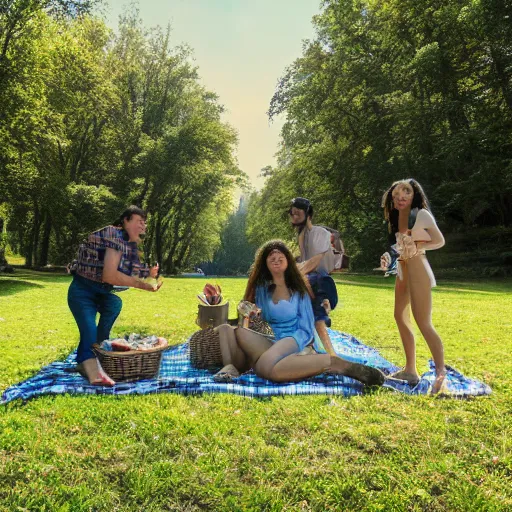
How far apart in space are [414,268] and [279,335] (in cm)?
166

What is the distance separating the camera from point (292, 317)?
17.4 feet

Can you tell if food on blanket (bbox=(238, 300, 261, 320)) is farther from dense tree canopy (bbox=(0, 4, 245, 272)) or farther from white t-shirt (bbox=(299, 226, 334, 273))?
dense tree canopy (bbox=(0, 4, 245, 272))

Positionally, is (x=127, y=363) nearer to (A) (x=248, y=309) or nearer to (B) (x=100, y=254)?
(B) (x=100, y=254)

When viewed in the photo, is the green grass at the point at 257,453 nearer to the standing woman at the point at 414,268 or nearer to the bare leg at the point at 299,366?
the bare leg at the point at 299,366

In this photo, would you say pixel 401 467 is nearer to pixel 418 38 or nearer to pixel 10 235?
pixel 418 38

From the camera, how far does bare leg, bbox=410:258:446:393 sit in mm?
4988

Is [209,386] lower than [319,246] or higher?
lower

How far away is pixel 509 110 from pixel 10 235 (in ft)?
153

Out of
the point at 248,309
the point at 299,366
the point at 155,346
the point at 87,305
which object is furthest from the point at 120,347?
the point at 299,366

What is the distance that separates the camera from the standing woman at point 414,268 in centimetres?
502

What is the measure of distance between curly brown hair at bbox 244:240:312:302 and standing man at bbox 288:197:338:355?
557mm

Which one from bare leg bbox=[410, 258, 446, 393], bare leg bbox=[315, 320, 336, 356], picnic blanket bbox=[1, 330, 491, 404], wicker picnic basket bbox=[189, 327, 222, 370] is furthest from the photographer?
bare leg bbox=[315, 320, 336, 356]

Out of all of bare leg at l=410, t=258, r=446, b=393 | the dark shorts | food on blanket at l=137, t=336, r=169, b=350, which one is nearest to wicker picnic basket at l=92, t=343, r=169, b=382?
food on blanket at l=137, t=336, r=169, b=350

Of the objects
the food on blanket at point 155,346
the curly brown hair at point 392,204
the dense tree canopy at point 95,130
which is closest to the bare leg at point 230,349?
the food on blanket at point 155,346
